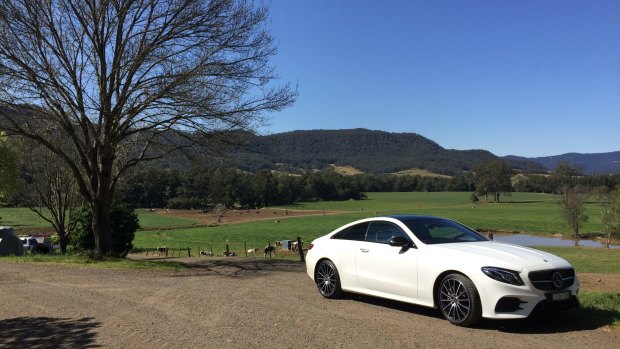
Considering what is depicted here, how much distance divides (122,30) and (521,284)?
13.6 meters

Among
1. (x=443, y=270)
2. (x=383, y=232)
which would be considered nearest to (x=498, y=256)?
(x=443, y=270)

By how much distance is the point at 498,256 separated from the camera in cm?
681

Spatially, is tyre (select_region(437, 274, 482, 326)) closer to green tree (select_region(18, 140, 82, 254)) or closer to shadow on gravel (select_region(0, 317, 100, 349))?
shadow on gravel (select_region(0, 317, 100, 349))

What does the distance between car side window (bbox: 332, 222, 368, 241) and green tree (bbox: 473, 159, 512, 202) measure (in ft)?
419

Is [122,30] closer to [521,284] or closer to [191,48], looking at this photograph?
[191,48]

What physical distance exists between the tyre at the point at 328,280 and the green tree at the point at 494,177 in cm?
12777

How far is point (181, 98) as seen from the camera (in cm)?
1512

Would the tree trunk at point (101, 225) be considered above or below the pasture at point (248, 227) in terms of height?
above

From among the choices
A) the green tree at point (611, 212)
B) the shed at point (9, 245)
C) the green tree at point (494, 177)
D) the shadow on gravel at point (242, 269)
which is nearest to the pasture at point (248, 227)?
the green tree at point (611, 212)

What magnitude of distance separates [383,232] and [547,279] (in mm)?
2584

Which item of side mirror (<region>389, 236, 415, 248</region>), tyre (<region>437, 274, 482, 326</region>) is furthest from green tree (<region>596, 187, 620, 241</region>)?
tyre (<region>437, 274, 482, 326</region>)

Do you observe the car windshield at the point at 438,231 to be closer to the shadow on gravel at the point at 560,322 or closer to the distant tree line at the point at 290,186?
the shadow on gravel at the point at 560,322

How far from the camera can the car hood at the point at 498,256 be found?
6.61m

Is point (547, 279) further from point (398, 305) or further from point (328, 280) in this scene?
point (328, 280)
